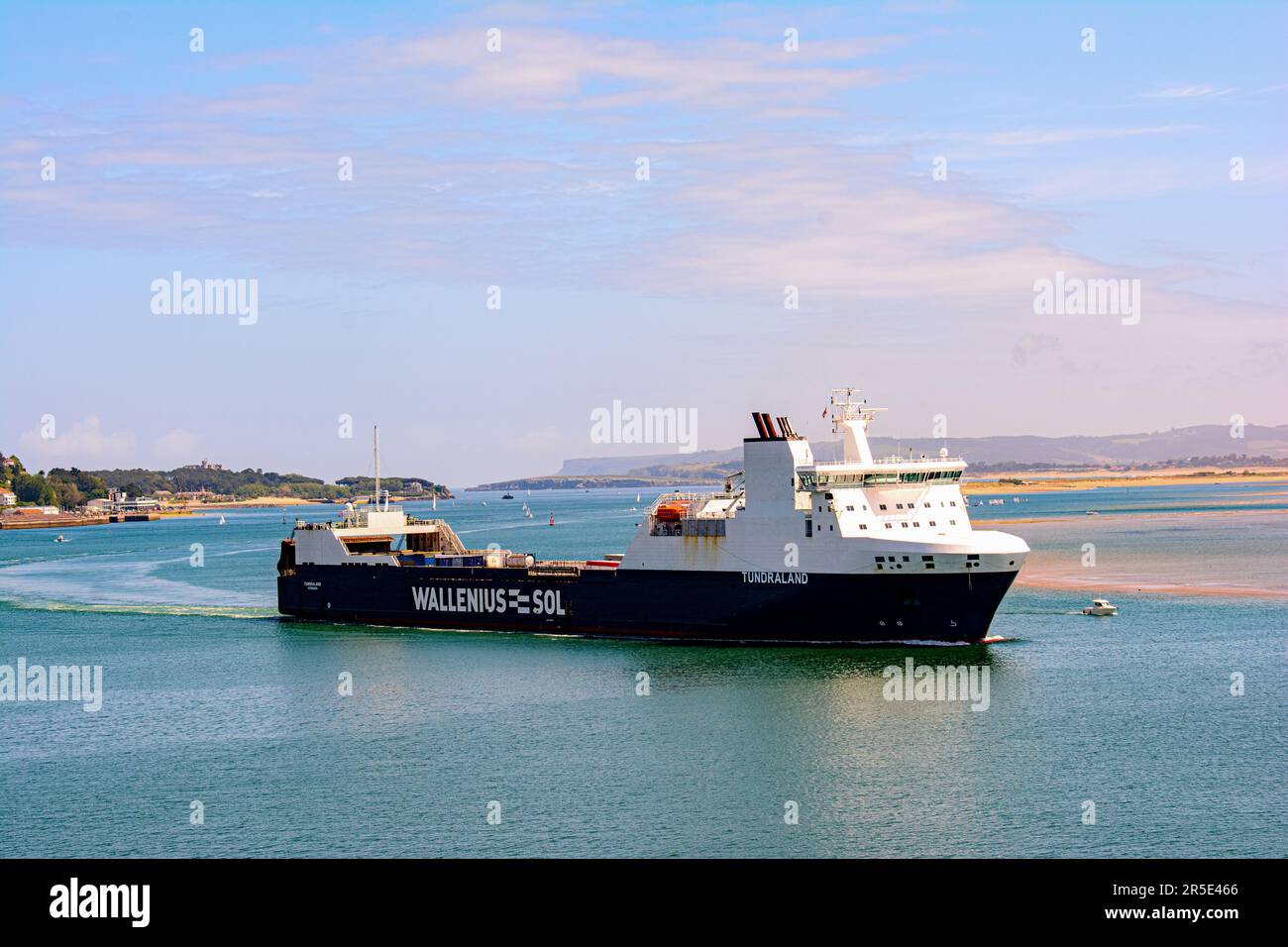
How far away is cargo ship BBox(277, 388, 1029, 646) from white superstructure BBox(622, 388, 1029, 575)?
49 millimetres

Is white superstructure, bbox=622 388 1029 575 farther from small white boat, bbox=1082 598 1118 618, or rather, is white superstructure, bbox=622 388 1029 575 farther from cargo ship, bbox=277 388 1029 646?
small white boat, bbox=1082 598 1118 618

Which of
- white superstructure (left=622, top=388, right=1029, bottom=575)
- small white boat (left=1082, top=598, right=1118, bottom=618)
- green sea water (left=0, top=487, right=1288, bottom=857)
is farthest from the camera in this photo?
small white boat (left=1082, top=598, right=1118, bottom=618)

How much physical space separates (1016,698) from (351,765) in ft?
64.2

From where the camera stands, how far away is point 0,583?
8994 centimetres

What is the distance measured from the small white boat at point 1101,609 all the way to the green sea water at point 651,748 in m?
1.50

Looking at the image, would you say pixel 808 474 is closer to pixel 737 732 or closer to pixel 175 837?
pixel 737 732

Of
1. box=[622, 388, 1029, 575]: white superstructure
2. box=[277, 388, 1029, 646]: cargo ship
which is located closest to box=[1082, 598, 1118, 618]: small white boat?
A: box=[277, 388, 1029, 646]: cargo ship

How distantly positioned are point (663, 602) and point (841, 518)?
28.9ft

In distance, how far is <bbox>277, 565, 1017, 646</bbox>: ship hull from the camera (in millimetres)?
45500

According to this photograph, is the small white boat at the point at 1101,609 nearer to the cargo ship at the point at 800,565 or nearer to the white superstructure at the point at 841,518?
the cargo ship at the point at 800,565

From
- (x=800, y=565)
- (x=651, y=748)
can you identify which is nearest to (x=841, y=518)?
(x=800, y=565)

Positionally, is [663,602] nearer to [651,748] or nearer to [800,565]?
[800,565]

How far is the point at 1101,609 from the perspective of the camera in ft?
190
